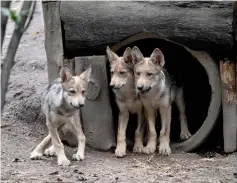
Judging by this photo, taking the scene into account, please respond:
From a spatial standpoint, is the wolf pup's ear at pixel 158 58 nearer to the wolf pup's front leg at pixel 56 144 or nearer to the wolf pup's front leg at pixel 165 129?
the wolf pup's front leg at pixel 165 129

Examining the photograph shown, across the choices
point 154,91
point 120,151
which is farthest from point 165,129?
point 120,151

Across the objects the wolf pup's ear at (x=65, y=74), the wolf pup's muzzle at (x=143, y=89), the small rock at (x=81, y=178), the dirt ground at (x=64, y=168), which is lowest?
the small rock at (x=81, y=178)

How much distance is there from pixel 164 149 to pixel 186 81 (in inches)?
80.8

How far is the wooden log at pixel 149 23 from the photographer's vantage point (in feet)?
21.7

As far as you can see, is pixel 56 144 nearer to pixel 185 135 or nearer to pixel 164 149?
pixel 164 149

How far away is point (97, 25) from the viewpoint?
6.90 m

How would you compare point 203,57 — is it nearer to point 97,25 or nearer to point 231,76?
point 231,76

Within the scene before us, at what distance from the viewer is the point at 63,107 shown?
6.34 meters

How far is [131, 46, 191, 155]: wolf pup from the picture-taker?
6789 millimetres

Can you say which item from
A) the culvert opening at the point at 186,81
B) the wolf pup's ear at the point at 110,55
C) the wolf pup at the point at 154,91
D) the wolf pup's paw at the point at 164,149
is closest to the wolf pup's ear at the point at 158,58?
the wolf pup at the point at 154,91

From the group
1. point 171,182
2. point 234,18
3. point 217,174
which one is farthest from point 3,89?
point 234,18

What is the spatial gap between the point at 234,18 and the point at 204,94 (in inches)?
101

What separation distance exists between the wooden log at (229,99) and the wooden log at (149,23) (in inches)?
7.8

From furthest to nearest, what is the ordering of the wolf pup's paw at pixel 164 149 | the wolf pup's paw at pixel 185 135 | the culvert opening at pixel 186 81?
1. the culvert opening at pixel 186 81
2. the wolf pup's paw at pixel 185 135
3. the wolf pup's paw at pixel 164 149
